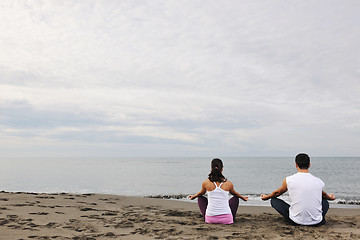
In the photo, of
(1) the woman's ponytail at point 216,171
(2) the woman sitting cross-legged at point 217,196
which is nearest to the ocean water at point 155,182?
(2) the woman sitting cross-legged at point 217,196

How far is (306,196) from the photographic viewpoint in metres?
6.07

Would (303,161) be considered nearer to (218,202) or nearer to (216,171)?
(216,171)

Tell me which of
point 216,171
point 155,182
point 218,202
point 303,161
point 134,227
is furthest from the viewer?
point 155,182

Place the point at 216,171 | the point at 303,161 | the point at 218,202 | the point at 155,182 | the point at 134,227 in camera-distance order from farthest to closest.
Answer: the point at 155,182 → the point at 218,202 → the point at 216,171 → the point at 134,227 → the point at 303,161

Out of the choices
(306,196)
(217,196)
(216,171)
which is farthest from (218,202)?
(306,196)

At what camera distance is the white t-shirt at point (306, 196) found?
604cm

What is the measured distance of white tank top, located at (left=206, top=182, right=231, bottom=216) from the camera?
6.52m

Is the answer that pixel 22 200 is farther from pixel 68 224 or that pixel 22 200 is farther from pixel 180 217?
pixel 180 217

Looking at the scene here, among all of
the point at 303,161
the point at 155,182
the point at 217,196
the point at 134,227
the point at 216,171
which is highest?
the point at 303,161

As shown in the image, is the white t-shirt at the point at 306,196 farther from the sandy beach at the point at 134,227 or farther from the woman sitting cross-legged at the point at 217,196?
the woman sitting cross-legged at the point at 217,196

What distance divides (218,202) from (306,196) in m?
1.91

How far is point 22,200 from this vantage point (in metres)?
9.43

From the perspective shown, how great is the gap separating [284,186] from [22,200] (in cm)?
830

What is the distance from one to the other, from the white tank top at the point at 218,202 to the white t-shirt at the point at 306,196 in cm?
144
